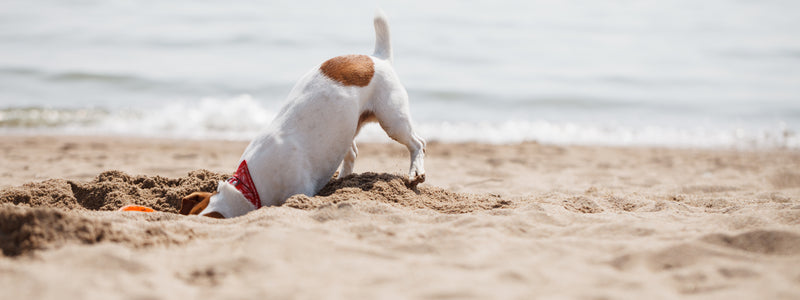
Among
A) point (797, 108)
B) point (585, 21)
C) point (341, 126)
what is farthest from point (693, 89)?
point (341, 126)

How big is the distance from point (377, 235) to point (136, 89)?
32.9 ft

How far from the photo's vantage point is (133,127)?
9297 millimetres

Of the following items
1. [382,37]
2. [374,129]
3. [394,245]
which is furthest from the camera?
[374,129]

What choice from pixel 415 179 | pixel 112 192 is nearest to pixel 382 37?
pixel 415 179

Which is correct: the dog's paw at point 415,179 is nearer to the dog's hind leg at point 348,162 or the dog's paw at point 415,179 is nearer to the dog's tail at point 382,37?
the dog's hind leg at point 348,162

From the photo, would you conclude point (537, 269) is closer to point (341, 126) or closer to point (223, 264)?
point (223, 264)

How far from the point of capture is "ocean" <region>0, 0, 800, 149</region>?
31.7ft

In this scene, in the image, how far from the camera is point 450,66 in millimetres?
13594

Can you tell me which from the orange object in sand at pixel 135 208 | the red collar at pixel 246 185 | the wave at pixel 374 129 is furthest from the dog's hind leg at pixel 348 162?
the wave at pixel 374 129

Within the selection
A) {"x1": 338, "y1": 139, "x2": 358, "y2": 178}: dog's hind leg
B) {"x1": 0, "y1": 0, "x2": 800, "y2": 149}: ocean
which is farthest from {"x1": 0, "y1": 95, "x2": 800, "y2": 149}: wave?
{"x1": 338, "y1": 139, "x2": 358, "y2": 178}: dog's hind leg

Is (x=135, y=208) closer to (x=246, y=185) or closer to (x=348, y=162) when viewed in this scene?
(x=246, y=185)

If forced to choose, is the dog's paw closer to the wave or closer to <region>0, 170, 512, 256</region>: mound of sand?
<region>0, 170, 512, 256</region>: mound of sand

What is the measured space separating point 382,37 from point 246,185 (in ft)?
4.80

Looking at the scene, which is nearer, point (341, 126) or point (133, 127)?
point (341, 126)
